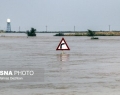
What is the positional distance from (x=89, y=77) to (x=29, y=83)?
3.02m

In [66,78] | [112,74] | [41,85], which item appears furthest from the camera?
[112,74]

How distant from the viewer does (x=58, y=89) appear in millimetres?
14547

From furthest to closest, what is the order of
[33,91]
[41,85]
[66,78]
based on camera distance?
[66,78], [41,85], [33,91]

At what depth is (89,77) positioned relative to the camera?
1767cm

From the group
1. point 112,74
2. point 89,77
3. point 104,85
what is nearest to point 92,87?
point 104,85

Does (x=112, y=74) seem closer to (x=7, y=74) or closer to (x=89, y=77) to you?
(x=89, y=77)

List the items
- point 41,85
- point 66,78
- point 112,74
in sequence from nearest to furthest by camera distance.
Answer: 1. point 41,85
2. point 66,78
3. point 112,74

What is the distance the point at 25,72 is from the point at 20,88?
4.73 metres

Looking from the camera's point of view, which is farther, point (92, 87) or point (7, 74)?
point (7, 74)

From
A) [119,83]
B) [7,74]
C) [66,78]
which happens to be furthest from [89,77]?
[7,74]

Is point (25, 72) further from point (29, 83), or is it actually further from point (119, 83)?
point (119, 83)

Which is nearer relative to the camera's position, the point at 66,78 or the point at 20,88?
the point at 20,88

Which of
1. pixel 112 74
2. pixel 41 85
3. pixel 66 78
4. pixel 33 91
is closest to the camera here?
pixel 33 91

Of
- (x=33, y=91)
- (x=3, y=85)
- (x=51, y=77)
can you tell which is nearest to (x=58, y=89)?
(x=33, y=91)
